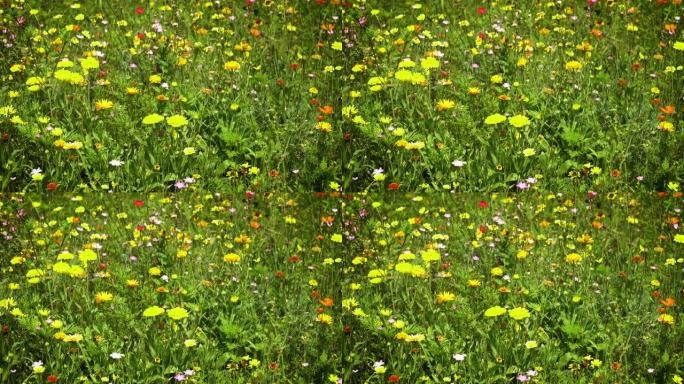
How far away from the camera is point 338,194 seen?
726 cm

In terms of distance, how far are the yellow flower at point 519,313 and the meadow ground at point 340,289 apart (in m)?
0.02

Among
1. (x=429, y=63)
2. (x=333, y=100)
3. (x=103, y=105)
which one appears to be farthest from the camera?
(x=429, y=63)

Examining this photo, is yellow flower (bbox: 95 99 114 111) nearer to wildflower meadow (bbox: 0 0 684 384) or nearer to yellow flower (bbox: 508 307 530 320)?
wildflower meadow (bbox: 0 0 684 384)

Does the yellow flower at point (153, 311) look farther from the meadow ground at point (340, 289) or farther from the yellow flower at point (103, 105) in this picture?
the yellow flower at point (103, 105)

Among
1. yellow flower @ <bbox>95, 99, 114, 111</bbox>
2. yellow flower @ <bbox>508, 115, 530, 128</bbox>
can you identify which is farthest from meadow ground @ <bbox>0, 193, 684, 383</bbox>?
yellow flower @ <bbox>95, 99, 114, 111</bbox>

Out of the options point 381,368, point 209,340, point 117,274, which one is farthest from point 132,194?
point 381,368

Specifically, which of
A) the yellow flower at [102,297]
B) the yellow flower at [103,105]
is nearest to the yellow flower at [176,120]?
the yellow flower at [103,105]

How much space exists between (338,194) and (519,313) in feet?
4.71

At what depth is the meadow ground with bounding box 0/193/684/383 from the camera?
21.0 ft

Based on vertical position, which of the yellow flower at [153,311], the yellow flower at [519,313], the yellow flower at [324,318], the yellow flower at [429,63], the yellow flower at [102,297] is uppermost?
the yellow flower at [429,63]

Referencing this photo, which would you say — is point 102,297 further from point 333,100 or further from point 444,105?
point 444,105

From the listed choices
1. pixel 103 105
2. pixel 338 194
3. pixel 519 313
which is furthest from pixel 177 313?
pixel 519 313

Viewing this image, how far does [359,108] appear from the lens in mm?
7605

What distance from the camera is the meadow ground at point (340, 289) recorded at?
6.41 m
